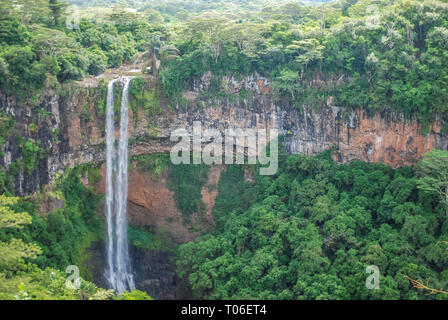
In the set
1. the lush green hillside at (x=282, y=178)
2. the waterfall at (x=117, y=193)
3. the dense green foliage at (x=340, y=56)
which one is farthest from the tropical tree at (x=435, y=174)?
the waterfall at (x=117, y=193)

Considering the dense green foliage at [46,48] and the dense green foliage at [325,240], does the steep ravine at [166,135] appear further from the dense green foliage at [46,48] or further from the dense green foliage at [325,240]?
the dense green foliage at [325,240]

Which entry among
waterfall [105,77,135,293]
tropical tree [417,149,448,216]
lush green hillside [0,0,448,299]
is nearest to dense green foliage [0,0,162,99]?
lush green hillside [0,0,448,299]

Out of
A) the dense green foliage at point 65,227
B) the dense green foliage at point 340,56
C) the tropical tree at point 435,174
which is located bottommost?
the dense green foliage at point 65,227

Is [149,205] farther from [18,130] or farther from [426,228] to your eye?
[426,228]

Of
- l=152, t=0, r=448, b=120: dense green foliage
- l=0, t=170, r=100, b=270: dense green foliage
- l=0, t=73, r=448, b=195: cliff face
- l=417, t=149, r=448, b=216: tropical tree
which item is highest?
l=152, t=0, r=448, b=120: dense green foliage

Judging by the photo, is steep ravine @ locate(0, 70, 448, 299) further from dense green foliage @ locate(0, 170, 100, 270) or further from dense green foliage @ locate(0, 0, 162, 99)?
dense green foliage @ locate(0, 0, 162, 99)

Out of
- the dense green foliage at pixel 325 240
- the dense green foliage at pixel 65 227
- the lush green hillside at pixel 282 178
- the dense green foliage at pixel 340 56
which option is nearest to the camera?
the dense green foliage at pixel 325 240

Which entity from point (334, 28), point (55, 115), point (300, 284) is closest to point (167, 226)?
point (55, 115)
